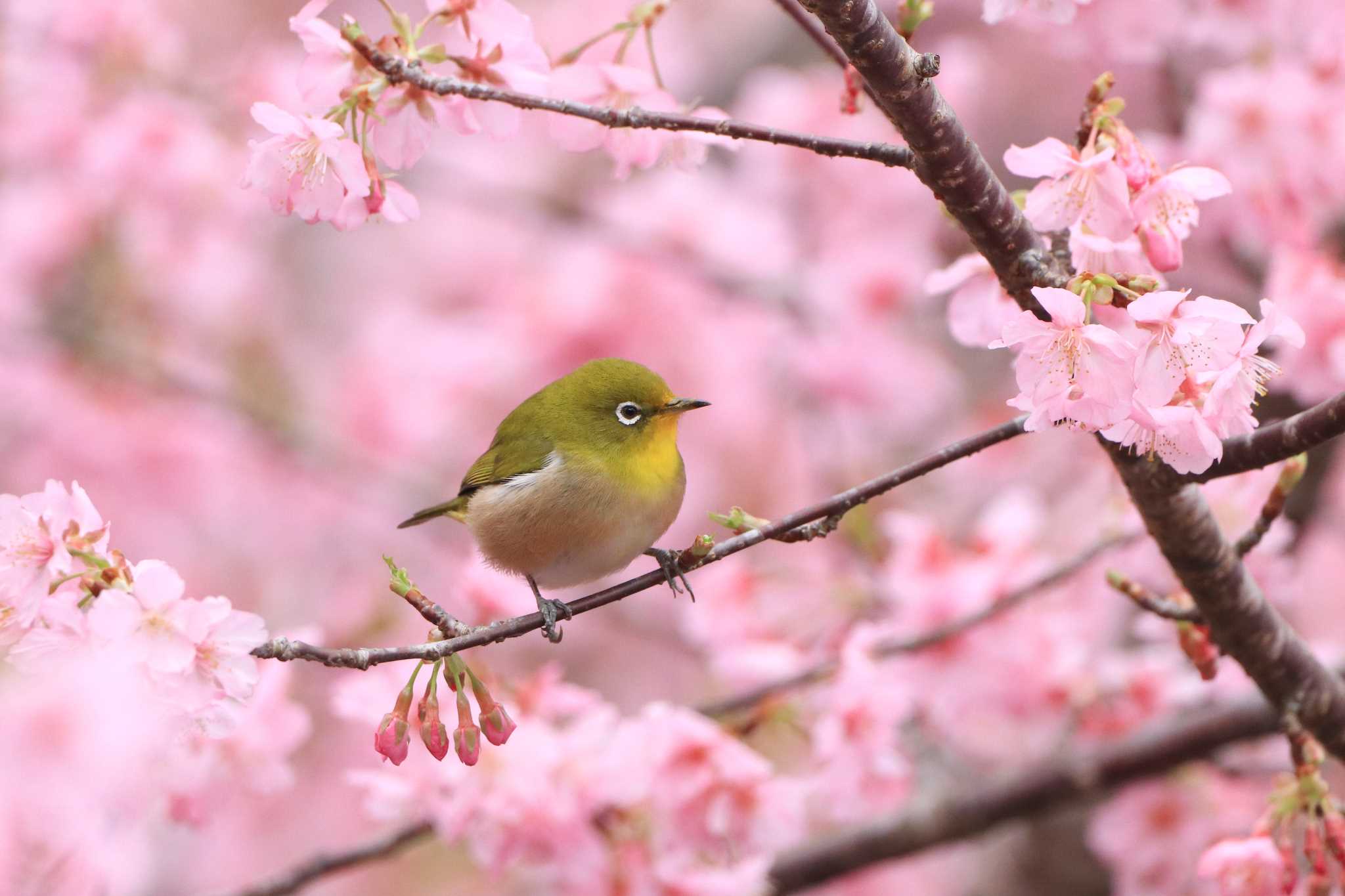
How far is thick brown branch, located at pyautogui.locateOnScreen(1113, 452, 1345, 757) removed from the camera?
1.96 m

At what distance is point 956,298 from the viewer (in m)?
2.14

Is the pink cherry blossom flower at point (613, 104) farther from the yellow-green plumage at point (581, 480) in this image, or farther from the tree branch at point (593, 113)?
the yellow-green plumage at point (581, 480)

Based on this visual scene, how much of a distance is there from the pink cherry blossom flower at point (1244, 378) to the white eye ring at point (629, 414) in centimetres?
148

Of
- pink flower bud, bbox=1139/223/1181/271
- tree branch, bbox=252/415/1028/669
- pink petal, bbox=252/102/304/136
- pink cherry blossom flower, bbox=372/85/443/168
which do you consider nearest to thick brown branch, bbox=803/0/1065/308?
pink flower bud, bbox=1139/223/1181/271

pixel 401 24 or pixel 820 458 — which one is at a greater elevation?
pixel 820 458

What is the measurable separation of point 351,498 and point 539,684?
3889 mm

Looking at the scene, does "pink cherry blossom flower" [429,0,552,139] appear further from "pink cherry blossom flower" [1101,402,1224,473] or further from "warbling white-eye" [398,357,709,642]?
"pink cherry blossom flower" [1101,402,1224,473]

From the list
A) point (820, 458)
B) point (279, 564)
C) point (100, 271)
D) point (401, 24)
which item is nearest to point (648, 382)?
point (401, 24)

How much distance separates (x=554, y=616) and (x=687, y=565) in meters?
0.51

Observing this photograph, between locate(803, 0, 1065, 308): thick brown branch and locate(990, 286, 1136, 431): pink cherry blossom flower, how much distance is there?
0.67 feet

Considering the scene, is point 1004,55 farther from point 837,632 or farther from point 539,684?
point 539,684

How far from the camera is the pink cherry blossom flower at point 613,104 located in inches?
85.5

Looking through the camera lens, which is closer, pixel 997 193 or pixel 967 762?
pixel 997 193

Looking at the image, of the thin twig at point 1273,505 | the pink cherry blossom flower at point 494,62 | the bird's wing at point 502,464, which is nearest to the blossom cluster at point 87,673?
the pink cherry blossom flower at point 494,62
